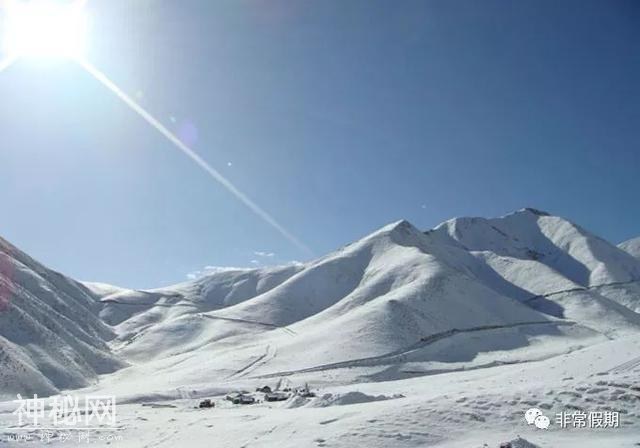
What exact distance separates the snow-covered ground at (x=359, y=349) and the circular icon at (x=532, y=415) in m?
0.37

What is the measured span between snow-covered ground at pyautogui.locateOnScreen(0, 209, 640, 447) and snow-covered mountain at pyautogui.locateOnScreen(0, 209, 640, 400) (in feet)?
1.38

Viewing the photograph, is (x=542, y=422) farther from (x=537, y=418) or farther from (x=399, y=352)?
(x=399, y=352)

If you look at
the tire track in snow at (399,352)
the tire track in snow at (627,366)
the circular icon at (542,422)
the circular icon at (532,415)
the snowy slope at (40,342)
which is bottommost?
the circular icon at (542,422)

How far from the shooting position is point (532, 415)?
50.0 feet

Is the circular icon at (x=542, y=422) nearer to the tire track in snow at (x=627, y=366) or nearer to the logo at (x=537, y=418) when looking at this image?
Answer: the logo at (x=537, y=418)

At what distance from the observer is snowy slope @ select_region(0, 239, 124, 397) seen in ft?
152

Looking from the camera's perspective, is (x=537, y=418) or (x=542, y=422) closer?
(x=542, y=422)

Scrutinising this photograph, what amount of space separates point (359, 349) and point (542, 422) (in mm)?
44288

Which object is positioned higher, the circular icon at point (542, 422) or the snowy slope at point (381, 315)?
the snowy slope at point (381, 315)

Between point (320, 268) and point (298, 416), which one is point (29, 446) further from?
point (320, 268)

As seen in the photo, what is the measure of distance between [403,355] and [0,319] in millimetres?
50041

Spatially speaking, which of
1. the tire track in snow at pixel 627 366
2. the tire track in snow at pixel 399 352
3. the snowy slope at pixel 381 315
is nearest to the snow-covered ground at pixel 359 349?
the tire track in snow at pixel 627 366

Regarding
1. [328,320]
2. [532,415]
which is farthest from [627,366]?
[328,320]

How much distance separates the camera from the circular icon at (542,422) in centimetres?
1461
